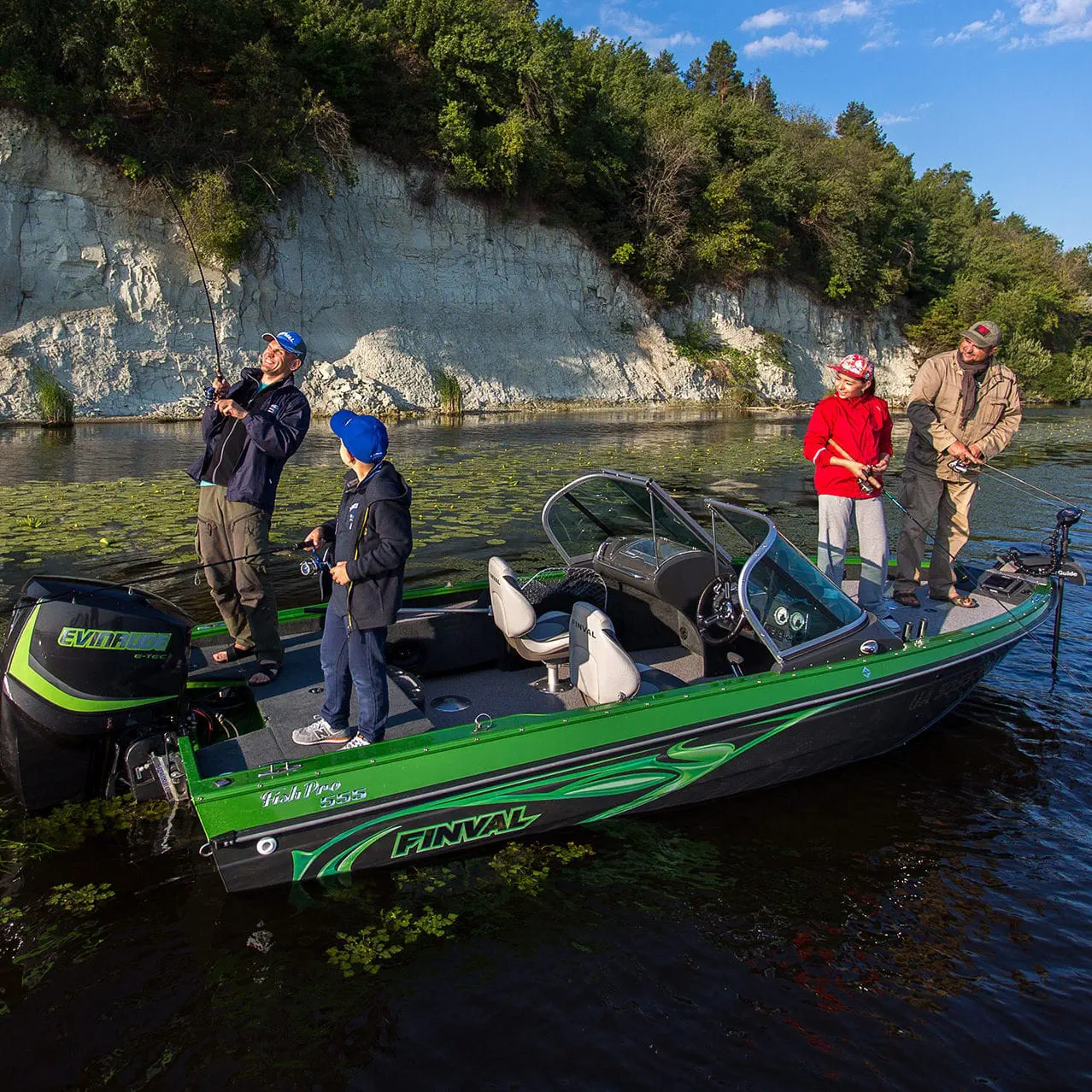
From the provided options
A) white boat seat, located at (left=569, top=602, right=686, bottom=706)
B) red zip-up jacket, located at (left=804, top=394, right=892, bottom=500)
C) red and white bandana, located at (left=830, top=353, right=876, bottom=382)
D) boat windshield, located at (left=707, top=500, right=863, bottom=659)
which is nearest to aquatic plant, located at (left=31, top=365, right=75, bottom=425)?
white boat seat, located at (left=569, top=602, right=686, bottom=706)

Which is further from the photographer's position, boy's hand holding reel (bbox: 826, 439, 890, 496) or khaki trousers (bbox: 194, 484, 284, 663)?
boy's hand holding reel (bbox: 826, 439, 890, 496)

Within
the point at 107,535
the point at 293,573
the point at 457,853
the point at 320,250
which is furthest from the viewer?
the point at 320,250

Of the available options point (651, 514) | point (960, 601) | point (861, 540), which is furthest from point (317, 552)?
point (960, 601)

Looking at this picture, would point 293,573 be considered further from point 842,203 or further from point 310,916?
point 842,203

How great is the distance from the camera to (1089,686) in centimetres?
656

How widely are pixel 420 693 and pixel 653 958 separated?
2.01m

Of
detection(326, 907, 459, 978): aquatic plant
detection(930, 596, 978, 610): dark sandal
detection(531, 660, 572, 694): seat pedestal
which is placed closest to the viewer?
detection(326, 907, 459, 978): aquatic plant

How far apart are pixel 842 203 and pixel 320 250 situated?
87.6 feet

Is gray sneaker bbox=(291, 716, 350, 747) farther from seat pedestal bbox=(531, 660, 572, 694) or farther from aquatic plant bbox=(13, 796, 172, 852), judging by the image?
seat pedestal bbox=(531, 660, 572, 694)

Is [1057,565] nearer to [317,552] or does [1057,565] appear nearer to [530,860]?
[530,860]

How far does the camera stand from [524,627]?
5.12 m

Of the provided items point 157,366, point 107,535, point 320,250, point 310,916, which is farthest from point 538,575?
point 320,250

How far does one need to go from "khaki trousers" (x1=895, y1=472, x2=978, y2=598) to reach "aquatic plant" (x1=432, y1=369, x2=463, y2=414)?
20458 millimetres

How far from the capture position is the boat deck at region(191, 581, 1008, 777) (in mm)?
4340
